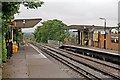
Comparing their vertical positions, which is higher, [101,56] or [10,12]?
[10,12]

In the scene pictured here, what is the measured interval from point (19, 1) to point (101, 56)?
→ 49.0ft

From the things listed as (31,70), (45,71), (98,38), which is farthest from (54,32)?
(45,71)

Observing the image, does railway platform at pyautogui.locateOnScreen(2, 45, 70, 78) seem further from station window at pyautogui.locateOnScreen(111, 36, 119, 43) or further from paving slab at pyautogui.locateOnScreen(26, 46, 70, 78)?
station window at pyautogui.locateOnScreen(111, 36, 119, 43)

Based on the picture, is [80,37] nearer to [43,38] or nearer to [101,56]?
[101,56]

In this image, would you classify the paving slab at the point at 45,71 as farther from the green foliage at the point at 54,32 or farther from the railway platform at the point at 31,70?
the green foliage at the point at 54,32

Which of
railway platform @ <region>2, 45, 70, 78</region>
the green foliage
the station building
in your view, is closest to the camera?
railway platform @ <region>2, 45, 70, 78</region>

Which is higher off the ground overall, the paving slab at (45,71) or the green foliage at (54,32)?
the green foliage at (54,32)

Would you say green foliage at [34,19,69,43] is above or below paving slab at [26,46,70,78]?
above

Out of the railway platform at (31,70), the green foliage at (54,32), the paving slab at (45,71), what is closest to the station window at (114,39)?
the railway platform at (31,70)

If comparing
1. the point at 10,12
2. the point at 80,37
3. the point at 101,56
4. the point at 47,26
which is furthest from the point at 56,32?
the point at 10,12

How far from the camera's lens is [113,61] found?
23.4m

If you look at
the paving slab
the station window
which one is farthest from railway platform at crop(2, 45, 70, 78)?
the station window

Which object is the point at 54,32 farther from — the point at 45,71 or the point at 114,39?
the point at 45,71

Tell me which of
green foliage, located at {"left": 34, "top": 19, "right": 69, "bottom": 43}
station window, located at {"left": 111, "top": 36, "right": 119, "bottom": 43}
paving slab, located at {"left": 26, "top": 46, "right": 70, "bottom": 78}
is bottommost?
paving slab, located at {"left": 26, "top": 46, "right": 70, "bottom": 78}
